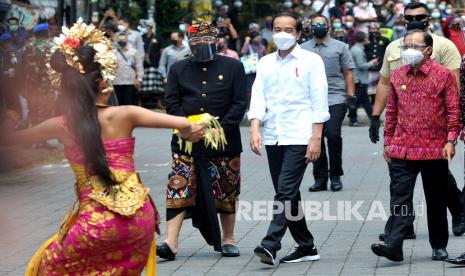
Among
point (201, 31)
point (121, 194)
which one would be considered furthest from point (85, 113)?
point (201, 31)

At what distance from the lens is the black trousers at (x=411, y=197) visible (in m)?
8.48

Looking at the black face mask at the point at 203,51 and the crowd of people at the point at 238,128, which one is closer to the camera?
the crowd of people at the point at 238,128

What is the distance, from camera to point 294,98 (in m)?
8.77

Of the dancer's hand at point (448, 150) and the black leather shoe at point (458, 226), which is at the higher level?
the dancer's hand at point (448, 150)

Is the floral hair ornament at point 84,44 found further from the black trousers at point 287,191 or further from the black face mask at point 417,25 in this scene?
the black face mask at point 417,25

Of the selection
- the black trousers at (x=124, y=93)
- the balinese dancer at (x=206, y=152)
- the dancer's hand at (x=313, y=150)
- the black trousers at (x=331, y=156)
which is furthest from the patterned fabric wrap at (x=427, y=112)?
the black trousers at (x=124, y=93)

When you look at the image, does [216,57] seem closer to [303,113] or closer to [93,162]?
[303,113]

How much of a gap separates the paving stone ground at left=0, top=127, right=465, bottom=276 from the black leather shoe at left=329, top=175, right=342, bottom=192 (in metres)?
0.16

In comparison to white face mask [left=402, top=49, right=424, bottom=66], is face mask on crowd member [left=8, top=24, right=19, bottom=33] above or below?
below

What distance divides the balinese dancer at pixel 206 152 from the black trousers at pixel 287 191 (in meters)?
0.52

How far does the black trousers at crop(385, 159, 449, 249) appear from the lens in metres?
8.48

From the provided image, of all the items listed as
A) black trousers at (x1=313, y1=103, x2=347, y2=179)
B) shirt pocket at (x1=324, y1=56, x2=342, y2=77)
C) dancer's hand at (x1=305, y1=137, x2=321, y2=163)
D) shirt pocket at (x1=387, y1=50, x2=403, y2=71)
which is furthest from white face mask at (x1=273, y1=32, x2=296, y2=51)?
black trousers at (x1=313, y1=103, x2=347, y2=179)

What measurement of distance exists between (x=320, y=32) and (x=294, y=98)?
4.05 metres

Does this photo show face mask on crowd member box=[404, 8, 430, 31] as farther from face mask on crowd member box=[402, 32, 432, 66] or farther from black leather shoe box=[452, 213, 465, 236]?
black leather shoe box=[452, 213, 465, 236]
